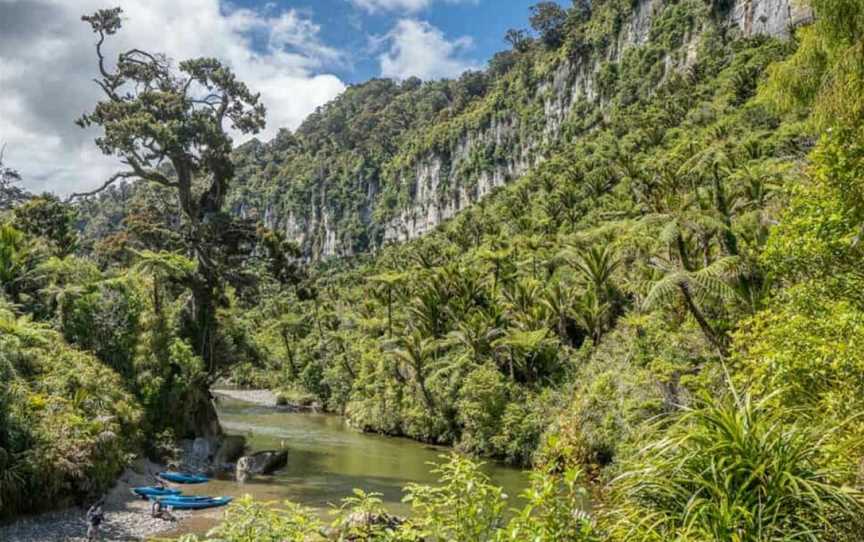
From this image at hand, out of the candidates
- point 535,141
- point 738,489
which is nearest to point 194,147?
point 738,489

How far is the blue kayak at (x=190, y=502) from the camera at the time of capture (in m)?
18.8

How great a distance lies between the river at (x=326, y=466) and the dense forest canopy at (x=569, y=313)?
8.43 ft

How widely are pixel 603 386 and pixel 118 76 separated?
84.1ft

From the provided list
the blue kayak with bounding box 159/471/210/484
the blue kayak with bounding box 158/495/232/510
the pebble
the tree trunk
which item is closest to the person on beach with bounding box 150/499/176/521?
the pebble

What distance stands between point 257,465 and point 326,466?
146 inches

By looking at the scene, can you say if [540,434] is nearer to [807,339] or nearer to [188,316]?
[188,316]

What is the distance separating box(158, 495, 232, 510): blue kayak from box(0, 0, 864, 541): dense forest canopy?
1989mm

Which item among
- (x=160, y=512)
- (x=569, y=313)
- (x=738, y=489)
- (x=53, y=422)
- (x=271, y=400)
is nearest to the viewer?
(x=738, y=489)

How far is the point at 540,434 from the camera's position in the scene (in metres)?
29.7

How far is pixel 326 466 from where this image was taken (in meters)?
28.6

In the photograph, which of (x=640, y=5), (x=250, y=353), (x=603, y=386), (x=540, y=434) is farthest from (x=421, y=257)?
(x=640, y=5)

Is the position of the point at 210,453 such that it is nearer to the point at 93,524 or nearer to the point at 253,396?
the point at 93,524

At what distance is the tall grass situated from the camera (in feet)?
12.4

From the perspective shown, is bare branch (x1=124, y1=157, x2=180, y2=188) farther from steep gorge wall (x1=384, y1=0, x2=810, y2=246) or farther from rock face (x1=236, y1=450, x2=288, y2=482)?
steep gorge wall (x1=384, y1=0, x2=810, y2=246)
